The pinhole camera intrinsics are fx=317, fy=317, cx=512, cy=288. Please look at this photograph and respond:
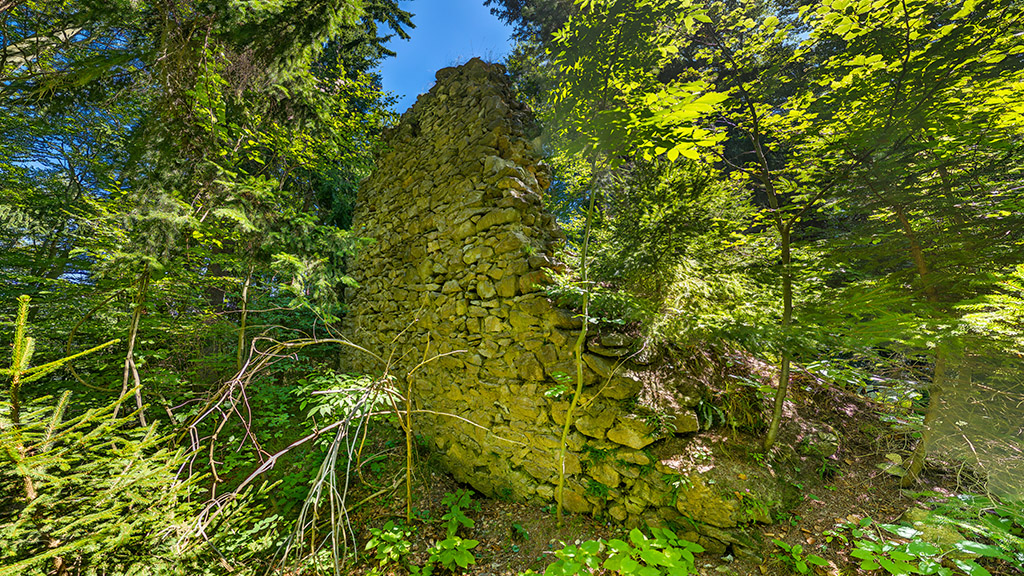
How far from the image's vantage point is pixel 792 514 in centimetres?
223

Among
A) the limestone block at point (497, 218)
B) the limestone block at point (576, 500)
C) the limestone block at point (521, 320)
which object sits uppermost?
the limestone block at point (497, 218)

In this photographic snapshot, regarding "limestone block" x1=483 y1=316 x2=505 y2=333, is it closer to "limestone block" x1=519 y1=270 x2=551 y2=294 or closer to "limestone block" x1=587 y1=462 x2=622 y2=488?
"limestone block" x1=519 y1=270 x2=551 y2=294

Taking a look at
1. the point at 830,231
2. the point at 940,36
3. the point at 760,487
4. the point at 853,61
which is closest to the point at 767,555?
the point at 760,487

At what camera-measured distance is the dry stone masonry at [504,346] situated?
2.39 metres

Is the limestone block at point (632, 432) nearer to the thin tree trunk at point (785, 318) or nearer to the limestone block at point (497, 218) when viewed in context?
the thin tree trunk at point (785, 318)

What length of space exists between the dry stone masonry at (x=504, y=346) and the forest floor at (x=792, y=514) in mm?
138

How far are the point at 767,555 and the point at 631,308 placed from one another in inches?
70.4

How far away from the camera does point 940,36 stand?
182 cm

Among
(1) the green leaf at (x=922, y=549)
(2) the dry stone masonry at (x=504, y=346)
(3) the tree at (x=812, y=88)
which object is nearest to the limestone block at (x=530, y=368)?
(2) the dry stone masonry at (x=504, y=346)

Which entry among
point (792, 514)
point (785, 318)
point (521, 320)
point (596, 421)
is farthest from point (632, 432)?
point (785, 318)

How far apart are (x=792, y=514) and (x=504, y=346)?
8.05ft

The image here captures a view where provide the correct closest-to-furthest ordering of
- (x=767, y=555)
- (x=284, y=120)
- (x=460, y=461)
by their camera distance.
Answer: (x=767, y=555) → (x=460, y=461) → (x=284, y=120)

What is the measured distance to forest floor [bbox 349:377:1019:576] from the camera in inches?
82.0

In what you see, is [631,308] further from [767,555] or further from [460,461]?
[460,461]
